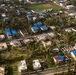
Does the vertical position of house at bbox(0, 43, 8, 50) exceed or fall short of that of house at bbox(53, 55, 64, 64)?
it exceeds it

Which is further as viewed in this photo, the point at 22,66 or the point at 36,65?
the point at 36,65

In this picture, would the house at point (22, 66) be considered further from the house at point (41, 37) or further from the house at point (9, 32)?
the house at point (9, 32)

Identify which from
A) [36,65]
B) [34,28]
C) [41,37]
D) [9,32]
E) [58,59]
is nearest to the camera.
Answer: [36,65]

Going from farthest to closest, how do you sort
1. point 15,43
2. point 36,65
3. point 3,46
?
point 15,43 → point 3,46 → point 36,65

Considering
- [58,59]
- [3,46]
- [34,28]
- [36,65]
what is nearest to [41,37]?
[34,28]

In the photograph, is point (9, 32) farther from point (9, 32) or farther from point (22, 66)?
point (22, 66)

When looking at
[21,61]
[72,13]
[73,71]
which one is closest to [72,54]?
[73,71]

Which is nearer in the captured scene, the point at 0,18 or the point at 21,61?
the point at 21,61

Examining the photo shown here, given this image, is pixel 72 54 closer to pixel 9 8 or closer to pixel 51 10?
pixel 51 10

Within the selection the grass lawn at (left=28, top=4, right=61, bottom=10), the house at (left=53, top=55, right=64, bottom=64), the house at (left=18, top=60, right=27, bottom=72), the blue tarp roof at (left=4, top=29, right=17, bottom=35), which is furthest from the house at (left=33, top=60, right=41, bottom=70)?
the grass lawn at (left=28, top=4, right=61, bottom=10)

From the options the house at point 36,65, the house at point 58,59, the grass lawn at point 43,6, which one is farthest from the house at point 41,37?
the grass lawn at point 43,6

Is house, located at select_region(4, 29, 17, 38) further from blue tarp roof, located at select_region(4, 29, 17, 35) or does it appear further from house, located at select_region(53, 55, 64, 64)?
house, located at select_region(53, 55, 64, 64)
